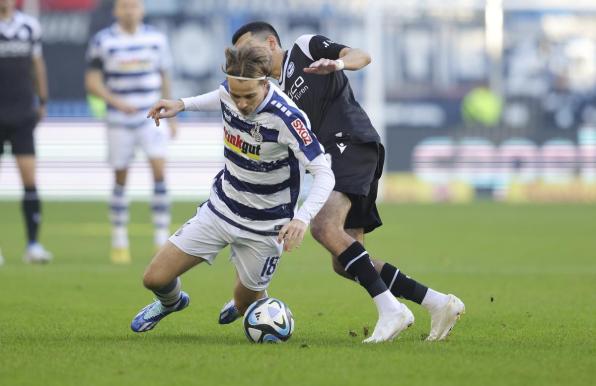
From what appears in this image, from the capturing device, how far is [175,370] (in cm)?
630

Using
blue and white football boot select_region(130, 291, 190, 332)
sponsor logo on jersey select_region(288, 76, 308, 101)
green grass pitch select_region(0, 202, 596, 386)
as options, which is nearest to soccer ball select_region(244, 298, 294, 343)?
green grass pitch select_region(0, 202, 596, 386)

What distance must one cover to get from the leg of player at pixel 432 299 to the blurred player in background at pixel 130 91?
21.4ft

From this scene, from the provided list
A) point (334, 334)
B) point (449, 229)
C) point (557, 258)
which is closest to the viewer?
point (334, 334)

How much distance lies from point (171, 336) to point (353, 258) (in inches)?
48.3

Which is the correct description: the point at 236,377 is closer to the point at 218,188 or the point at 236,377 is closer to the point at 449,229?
the point at 218,188

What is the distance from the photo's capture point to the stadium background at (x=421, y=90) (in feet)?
83.3

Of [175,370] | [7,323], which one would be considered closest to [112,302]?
[7,323]

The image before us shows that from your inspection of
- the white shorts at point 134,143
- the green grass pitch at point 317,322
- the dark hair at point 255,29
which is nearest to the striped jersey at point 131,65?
the white shorts at point 134,143

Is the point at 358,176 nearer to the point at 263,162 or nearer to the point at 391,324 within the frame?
the point at 263,162

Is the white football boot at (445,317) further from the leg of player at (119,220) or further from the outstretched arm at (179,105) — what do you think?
the leg of player at (119,220)

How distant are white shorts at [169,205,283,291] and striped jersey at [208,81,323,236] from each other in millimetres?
50

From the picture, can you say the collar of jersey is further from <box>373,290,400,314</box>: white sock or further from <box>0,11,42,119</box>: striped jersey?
<box>0,11,42,119</box>: striped jersey

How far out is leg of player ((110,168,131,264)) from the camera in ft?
45.6

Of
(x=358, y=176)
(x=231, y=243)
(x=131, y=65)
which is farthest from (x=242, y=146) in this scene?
(x=131, y=65)
